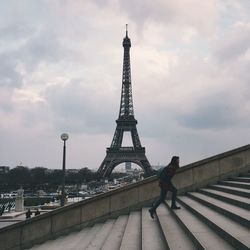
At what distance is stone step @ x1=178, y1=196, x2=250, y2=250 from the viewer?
19.0 feet

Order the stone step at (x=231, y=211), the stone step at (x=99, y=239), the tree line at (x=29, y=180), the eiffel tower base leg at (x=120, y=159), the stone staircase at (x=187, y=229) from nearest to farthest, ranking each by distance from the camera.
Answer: the stone staircase at (x=187, y=229) < the stone step at (x=231, y=211) < the stone step at (x=99, y=239) < the eiffel tower base leg at (x=120, y=159) < the tree line at (x=29, y=180)

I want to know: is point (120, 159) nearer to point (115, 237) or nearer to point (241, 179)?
point (241, 179)

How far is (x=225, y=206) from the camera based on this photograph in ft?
28.3

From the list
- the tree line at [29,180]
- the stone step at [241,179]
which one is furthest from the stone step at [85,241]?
the tree line at [29,180]

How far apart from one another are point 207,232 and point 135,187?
563 cm

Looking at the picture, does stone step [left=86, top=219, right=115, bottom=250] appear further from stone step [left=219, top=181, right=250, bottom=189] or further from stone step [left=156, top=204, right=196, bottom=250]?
stone step [left=219, top=181, right=250, bottom=189]

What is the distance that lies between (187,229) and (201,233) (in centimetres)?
49

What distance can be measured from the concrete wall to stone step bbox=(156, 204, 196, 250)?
235cm

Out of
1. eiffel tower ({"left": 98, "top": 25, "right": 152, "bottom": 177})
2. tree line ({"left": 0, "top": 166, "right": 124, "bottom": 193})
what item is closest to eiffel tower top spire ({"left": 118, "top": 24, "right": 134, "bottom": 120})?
eiffel tower ({"left": 98, "top": 25, "right": 152, "bottom": 177})

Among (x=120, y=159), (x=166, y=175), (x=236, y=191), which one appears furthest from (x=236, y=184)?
(x=120, y=159)

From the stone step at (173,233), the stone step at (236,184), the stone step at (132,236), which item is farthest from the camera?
the stone step at (236,184)

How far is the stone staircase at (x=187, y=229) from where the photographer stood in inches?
254

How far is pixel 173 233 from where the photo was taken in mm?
7566

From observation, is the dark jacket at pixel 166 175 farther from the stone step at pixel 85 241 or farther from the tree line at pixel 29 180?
the tree line at pixel 29 180
